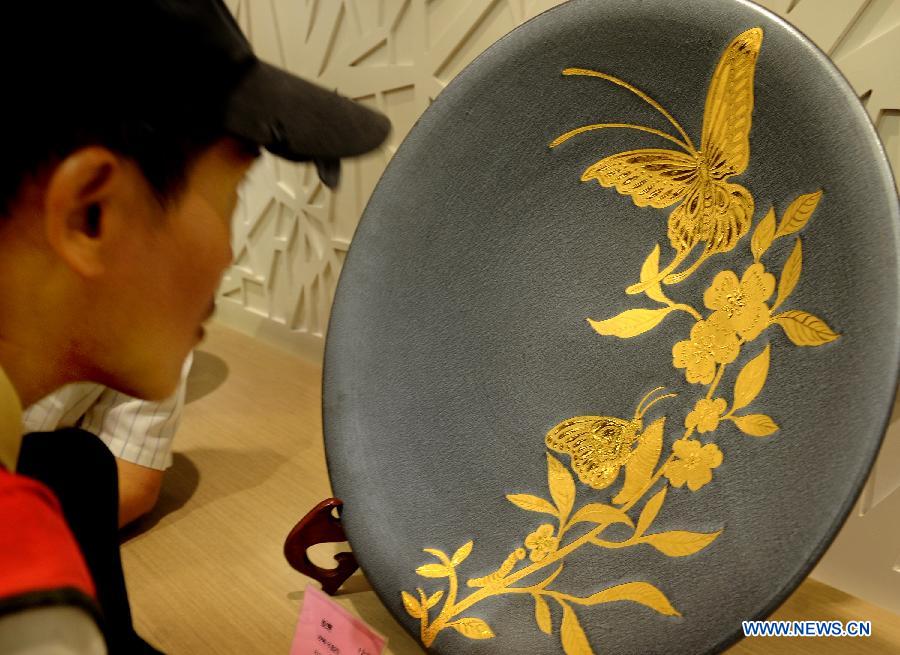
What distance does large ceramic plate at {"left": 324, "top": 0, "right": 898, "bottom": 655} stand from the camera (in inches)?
16.0

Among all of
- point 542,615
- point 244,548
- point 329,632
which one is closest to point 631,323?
point 542,615

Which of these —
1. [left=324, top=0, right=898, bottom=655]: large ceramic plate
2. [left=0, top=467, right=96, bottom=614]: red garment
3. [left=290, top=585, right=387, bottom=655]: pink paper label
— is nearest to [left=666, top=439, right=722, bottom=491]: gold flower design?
[left=324, top=0, right=898, bottom=655]: large ceramic plate

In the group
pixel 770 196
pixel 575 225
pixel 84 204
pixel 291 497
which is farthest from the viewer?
Answer: pixel 291 497

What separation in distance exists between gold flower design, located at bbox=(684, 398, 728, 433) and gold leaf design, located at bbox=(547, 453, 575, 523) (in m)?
0.09

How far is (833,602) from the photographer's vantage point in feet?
2.12

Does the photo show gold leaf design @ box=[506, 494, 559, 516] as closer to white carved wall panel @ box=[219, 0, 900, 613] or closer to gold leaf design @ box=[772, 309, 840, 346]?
gold leaf design @ box=[772, 309, 840, 346]

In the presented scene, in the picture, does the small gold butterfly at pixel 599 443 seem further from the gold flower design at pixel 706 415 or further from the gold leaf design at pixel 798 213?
the gold leaf design at pixel 798 213

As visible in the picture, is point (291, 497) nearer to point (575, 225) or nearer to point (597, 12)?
point (575, 225)

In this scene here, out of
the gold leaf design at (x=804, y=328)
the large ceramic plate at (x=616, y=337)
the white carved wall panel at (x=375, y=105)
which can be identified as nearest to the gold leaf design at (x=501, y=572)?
the large ceramic plate at (x=616, y=337)

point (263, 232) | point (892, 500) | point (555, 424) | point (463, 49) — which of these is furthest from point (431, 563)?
point (263, 232)

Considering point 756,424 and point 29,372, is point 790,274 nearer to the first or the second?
point 756,424

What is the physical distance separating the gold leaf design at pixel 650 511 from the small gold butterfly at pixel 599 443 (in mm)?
38

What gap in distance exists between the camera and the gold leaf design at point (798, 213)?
0.44 metres

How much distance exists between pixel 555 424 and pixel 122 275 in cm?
34
